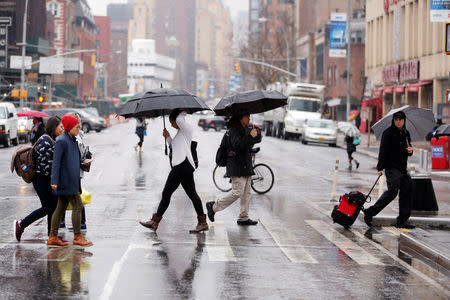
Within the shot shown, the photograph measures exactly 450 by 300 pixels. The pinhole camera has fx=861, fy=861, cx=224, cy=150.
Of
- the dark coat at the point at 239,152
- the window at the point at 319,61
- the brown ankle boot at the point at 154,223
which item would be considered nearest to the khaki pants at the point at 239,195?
the dark coat at the point at 239,152

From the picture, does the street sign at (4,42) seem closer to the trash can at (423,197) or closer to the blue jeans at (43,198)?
the trash can at (423,197)

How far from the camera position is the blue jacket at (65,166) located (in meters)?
10.9

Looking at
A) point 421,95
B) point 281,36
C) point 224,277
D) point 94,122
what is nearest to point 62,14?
point 281,36

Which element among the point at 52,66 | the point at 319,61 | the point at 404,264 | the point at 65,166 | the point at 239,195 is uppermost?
the point at 319,61

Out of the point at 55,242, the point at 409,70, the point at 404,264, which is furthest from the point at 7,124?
the point at 404,264

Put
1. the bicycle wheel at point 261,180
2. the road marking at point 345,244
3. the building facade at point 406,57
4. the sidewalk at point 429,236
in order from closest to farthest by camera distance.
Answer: the road marking at point 345,244, the sidewalk at point 429,236, the bicycle wheel at point 261,180, the building facade at point 406,57

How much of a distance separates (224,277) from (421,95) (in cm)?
4632

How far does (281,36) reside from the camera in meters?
119

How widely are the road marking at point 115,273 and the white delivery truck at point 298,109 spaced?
4310cm

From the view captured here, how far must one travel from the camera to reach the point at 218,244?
11758mm

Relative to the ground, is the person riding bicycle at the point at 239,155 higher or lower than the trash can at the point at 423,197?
higher

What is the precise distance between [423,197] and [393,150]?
2098 millimetres

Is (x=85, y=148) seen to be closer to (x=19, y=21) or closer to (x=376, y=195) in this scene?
(x=376, y=195)

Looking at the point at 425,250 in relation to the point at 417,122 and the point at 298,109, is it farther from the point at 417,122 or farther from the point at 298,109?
the point at 298,109
